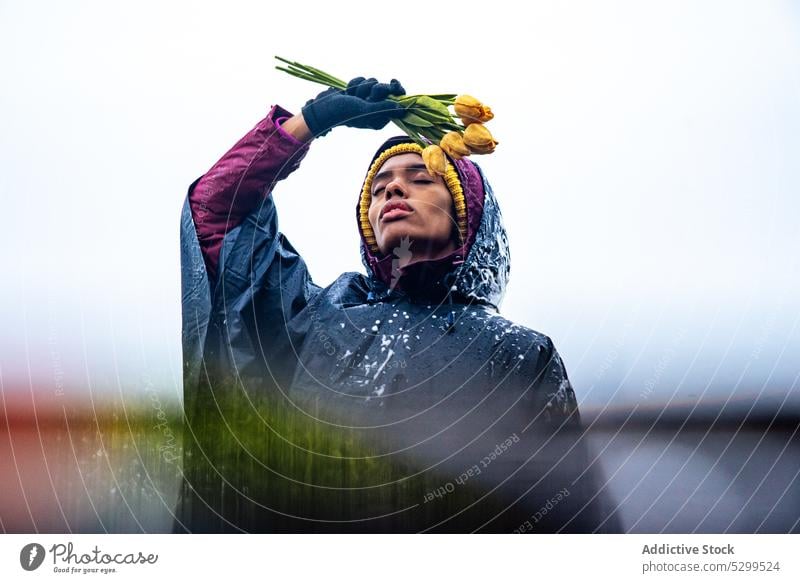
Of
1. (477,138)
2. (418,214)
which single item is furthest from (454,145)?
(418,214)

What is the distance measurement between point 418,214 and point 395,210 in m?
0.04

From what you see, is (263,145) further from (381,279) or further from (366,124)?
(381,279)

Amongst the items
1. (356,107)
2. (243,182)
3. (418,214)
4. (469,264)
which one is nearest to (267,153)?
(243,182)

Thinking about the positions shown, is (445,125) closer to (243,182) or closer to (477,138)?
(477,138)

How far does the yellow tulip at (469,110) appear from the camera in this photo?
1781 mm

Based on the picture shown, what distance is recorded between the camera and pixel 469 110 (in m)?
1.78

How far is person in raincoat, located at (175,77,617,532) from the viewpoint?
1.73 metres

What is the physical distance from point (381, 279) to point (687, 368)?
0.62m
